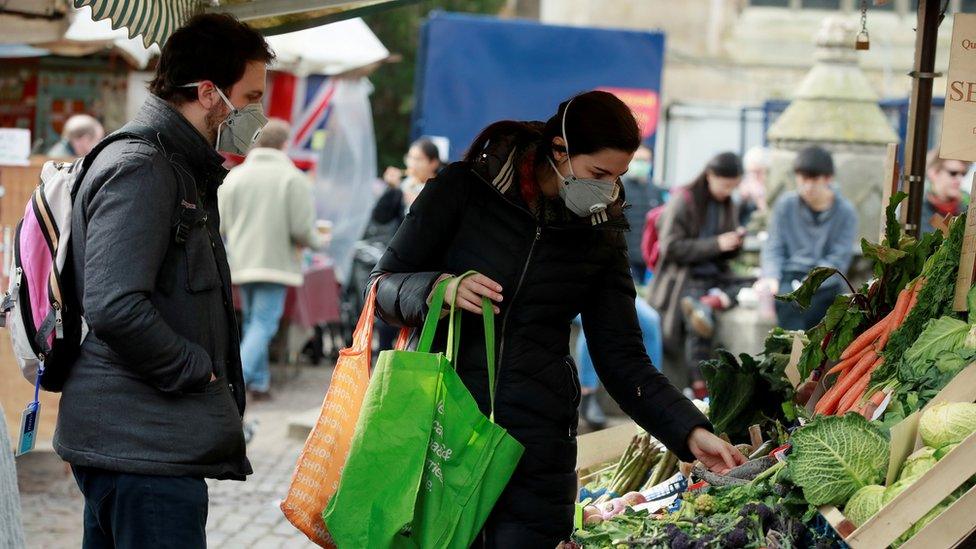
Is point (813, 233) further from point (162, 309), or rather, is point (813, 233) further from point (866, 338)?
point (162, 309)

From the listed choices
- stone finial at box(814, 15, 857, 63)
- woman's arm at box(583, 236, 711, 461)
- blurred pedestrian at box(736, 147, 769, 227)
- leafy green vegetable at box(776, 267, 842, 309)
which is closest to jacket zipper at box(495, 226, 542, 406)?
woman's arm at box(583, 236, 711, 461)

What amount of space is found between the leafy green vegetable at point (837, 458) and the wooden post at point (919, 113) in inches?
72.5

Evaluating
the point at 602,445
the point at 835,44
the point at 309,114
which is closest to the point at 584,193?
the point at 602,445

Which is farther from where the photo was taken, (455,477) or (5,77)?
(5,77)

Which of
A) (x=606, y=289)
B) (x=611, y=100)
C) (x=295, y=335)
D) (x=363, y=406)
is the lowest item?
(x=295, y=335)

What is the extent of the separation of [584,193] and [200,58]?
3.40 ft

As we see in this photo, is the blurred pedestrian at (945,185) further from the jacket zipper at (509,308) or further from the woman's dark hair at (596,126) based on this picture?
the jacket zipper at (509,308)

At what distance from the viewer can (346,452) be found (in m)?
3.52

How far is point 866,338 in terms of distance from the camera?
13.4 feet

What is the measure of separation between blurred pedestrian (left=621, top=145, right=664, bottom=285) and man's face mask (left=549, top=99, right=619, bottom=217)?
7.86 meters

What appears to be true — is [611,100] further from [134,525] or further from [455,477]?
[134,525]

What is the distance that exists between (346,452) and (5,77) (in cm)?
820

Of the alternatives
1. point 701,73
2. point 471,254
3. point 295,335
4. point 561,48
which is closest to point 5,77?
point 295,335

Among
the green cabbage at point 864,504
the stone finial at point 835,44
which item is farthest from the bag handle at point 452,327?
the stone finial at point 835,44
